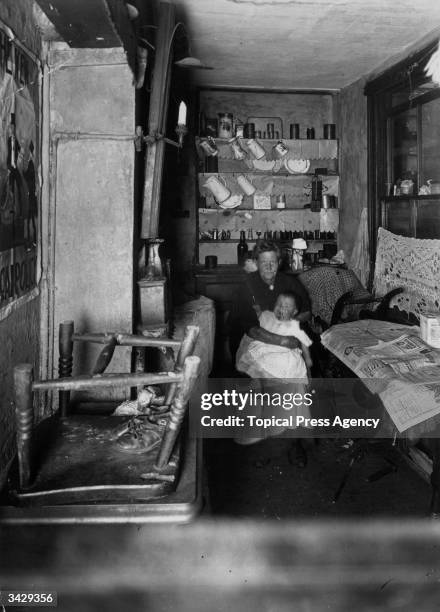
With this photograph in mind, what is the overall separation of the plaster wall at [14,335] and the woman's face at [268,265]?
2.01 metres

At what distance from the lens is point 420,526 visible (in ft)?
8.57

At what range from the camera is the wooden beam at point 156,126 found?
8.71 ft

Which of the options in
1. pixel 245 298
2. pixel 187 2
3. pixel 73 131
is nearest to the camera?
pixel 73 131

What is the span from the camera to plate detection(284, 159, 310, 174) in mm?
6000

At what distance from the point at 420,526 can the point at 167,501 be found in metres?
1.62

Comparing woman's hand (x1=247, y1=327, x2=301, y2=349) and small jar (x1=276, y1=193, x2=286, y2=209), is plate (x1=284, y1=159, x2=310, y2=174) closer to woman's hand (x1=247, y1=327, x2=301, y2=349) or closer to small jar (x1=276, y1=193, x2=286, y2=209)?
small jar (x1=276, y1=193, x2=286, y2=209)

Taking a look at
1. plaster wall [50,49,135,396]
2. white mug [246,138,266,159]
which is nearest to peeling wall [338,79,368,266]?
white mug [246,138,266,159]

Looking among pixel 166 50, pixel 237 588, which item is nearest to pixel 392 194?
pixel 166 50

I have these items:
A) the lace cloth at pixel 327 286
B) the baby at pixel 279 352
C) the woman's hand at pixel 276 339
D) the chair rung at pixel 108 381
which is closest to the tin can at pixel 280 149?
the lace cloth at pixel 327 286

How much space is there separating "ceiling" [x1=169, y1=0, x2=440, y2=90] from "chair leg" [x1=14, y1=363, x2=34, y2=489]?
2.67 meters

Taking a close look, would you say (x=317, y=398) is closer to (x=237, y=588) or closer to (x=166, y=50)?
(x=237, y=588)

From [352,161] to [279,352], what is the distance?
2.90 m

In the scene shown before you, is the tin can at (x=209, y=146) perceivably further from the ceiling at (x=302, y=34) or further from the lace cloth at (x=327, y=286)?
the lace cloth at (x=327, y=286)

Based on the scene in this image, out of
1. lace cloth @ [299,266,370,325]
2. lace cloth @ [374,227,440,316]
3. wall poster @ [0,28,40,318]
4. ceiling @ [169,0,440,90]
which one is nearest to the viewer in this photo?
wall poster @ [0,28,40,318]
